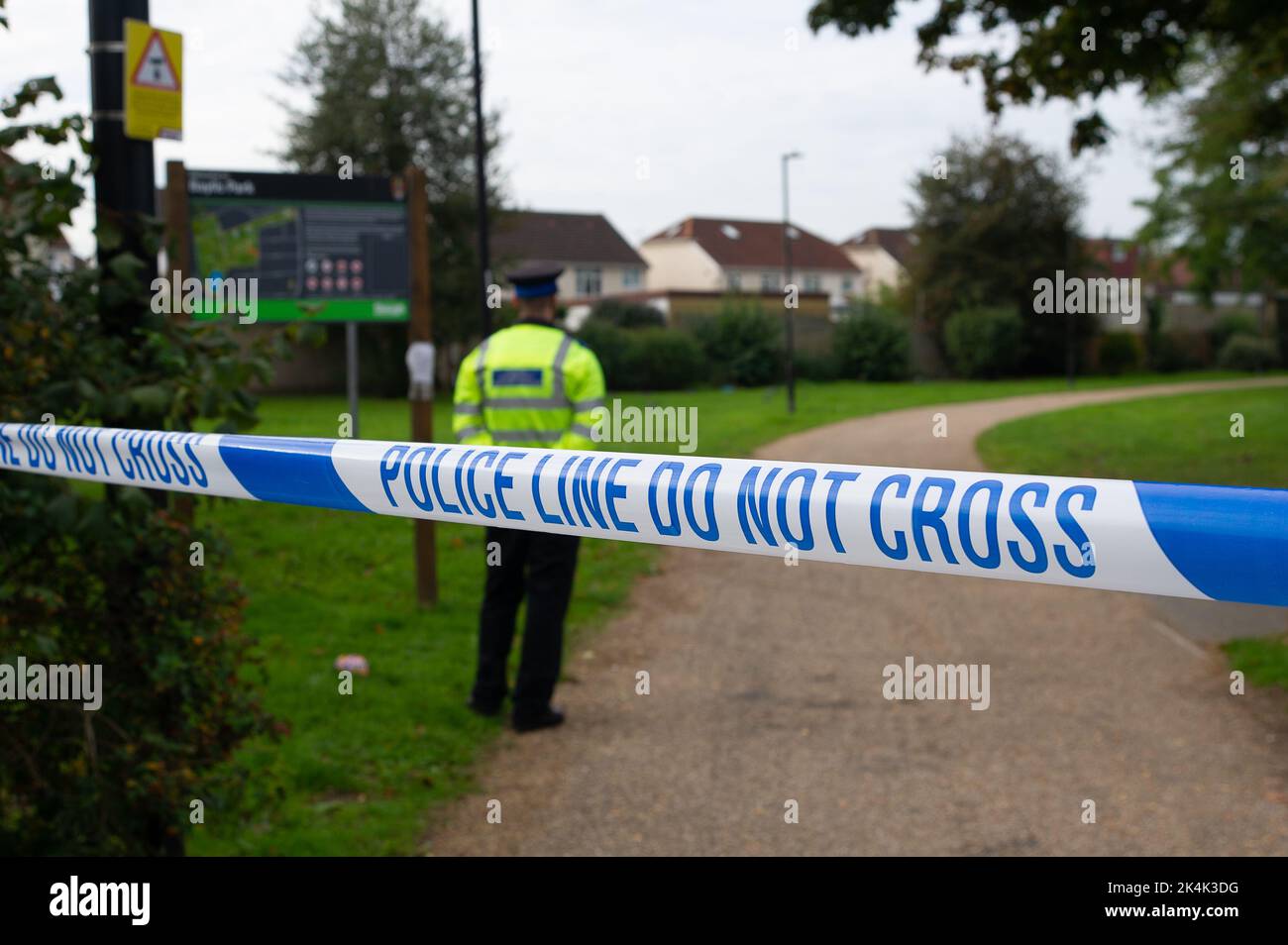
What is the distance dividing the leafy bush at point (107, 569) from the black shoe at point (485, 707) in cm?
221

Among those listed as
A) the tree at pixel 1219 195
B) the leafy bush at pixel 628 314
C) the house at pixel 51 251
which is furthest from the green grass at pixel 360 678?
the leafy bush at pixel 628 314

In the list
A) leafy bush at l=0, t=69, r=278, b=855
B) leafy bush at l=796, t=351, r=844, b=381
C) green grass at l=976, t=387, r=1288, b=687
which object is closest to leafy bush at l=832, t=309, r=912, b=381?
leafy bush at l=796, t=351, r=844, b=381

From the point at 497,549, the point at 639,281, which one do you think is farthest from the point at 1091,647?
the point at 639,281

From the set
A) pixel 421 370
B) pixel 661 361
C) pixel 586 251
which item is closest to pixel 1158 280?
pixel 661 361

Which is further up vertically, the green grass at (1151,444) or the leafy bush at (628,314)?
the leafy bush at (628,314)

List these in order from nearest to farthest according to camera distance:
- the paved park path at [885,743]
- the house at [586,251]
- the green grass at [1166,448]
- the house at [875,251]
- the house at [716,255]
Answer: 1. the paved park path at [885,743]
2. the green grass at [1166,448]
3. the house at [586,251]
4. the house at [716,255]
5. the house at [875,251]

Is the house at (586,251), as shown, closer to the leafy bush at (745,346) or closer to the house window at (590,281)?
the house window at (590,281)

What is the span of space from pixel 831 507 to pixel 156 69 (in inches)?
108

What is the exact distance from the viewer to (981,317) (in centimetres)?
4500

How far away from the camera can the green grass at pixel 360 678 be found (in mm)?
4289

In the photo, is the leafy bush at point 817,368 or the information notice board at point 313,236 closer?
the information notice board at point 313,236

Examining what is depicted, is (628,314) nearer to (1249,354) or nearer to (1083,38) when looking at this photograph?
(1249,354)
